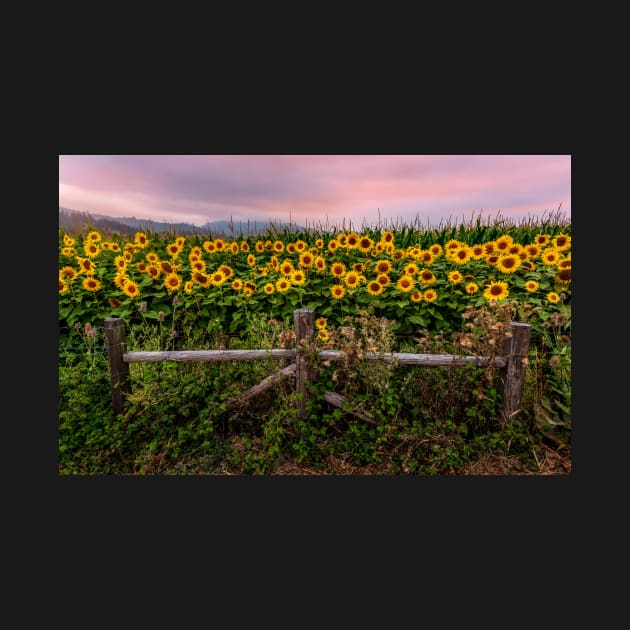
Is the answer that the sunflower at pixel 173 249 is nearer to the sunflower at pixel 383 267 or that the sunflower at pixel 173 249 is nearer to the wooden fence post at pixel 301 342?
the wooden fence post at pixel 301 342

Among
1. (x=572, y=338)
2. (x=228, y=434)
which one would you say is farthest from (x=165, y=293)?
(x=572, y=338)

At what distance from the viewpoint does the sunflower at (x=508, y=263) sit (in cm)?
304

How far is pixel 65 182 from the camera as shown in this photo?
2.55 metres

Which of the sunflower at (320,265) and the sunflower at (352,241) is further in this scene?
the sunflower at (352,241)

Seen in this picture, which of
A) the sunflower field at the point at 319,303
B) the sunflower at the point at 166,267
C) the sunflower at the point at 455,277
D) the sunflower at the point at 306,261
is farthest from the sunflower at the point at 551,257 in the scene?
the sunflower at the point at 166,267

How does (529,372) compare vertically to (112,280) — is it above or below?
below

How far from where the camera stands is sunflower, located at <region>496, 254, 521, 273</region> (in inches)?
120

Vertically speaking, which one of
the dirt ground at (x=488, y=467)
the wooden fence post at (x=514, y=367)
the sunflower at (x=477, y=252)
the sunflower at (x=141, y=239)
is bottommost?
the dirt ground at (x=488, y=467)

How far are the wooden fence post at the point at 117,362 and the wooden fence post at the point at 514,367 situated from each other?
2.93m

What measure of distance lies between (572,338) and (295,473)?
2.31m

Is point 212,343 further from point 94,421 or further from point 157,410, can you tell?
point 94,421

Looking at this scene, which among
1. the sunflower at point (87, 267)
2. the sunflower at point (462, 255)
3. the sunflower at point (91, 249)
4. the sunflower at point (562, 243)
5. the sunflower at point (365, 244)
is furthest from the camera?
the sunflower at point (365, 244)

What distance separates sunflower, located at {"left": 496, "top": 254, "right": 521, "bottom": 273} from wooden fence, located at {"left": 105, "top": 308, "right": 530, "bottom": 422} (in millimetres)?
1033

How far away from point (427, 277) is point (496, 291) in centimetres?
60
